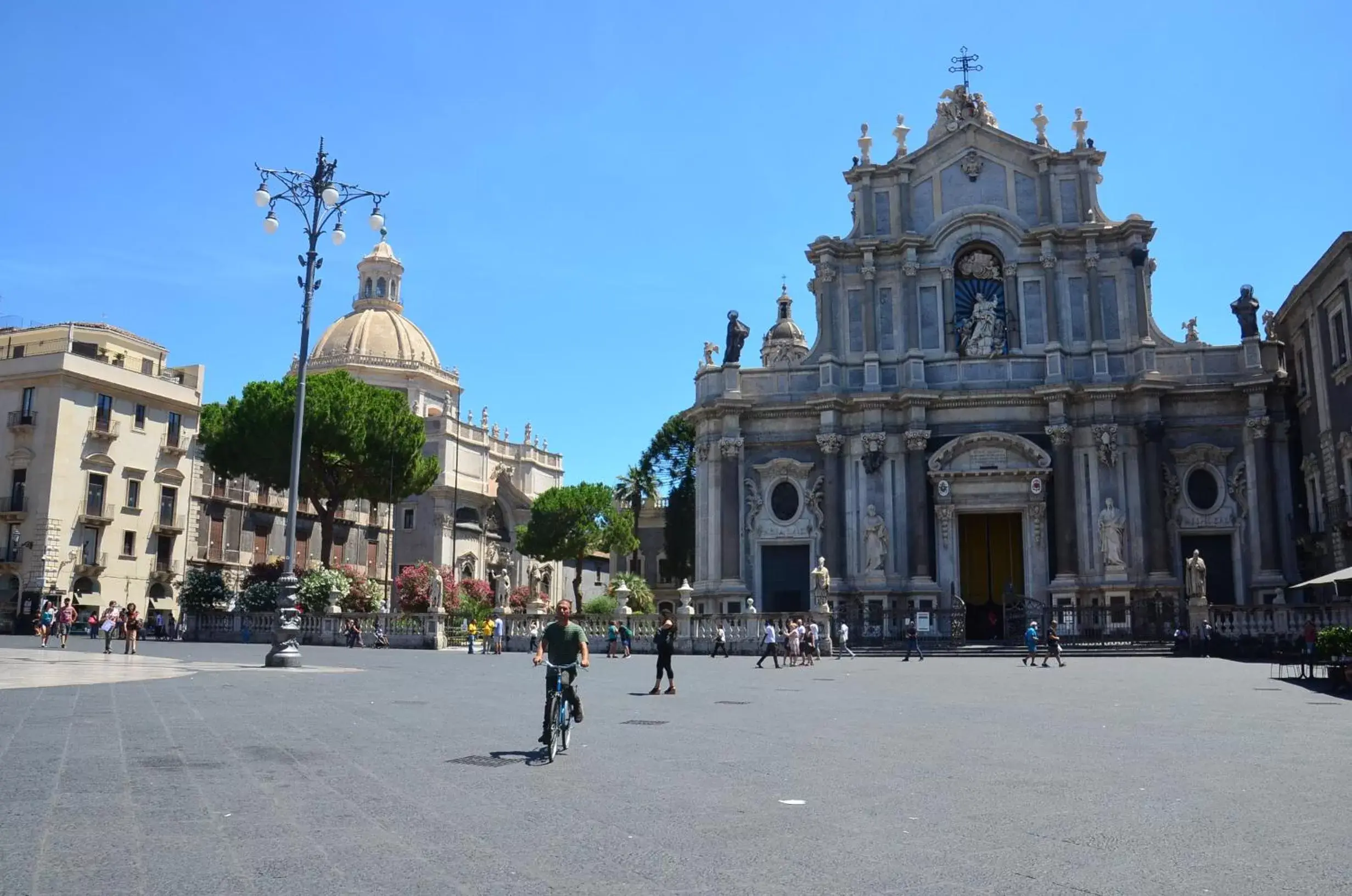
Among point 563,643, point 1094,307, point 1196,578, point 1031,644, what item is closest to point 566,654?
point 563,643

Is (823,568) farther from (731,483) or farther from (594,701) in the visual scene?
(594,701)

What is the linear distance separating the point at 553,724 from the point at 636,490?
64.0 m

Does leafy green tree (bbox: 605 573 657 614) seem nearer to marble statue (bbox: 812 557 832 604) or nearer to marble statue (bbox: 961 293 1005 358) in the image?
marble statue (bbox: 961 293 1005 358)

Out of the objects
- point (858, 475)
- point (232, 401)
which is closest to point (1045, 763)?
point (858, 475)

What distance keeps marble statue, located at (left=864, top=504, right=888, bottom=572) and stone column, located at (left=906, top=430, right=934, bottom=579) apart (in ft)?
3.39

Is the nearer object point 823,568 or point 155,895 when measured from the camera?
point 155,895

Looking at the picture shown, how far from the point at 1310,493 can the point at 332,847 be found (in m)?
37.5

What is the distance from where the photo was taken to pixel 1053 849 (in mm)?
6559

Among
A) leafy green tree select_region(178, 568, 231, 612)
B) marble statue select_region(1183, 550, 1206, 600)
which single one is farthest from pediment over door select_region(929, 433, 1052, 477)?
leafy green tree select_region(178, 568, 231, 612)

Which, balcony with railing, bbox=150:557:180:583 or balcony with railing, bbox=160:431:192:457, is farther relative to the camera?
balcony with railing, bbox=160:431:192:457

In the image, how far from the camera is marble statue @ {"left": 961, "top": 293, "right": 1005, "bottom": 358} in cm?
4072

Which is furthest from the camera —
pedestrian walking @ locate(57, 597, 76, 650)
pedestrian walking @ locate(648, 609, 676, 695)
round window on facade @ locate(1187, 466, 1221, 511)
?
round window on facade @ locate(1187, 466, 1221, 511)

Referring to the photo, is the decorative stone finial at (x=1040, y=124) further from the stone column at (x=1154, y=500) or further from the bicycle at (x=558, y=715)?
the bicycle at (x=558, y=715)

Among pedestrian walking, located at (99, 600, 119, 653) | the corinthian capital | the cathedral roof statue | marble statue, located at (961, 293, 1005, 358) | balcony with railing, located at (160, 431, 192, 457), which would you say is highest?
the cathedral roof statue
